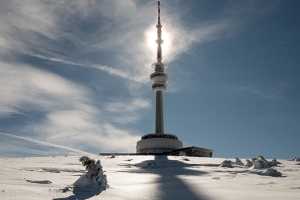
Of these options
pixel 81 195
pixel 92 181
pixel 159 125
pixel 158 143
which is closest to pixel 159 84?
pixel 159 125

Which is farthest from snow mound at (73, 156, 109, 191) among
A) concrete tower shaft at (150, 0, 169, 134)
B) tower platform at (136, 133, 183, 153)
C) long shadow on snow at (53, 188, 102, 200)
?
concrete tower shaft at (150, 0, 169, 134)

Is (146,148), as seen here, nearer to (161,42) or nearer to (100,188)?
(161,42)

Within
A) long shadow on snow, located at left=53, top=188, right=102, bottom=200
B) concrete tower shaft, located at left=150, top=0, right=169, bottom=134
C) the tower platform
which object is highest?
concrete tower shaft, located at left=150, top=0, right=169, bottom=134

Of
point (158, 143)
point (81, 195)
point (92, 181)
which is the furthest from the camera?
point (158, 143)

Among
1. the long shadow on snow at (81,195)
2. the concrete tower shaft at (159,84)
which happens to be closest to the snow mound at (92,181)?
the long shadow on snow at (81,195)

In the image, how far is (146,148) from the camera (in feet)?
199

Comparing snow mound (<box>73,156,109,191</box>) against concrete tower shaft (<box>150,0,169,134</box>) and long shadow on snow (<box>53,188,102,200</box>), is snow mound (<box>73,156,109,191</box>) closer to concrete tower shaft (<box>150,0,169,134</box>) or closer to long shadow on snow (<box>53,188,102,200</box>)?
→ long shadow on snow (<box>53,188,102,200</box>)

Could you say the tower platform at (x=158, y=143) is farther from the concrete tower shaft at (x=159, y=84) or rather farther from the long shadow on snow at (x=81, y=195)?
the long shadow on snow at (x=81, y=195)

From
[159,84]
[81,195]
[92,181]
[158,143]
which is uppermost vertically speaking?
[159,84]

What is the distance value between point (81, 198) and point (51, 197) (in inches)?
21.8

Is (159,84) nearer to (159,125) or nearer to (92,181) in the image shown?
(159,125)

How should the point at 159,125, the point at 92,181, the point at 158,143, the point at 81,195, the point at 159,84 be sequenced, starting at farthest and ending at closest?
the point at 159,84 → the point at 159,125 → the point at 158,143 → the point at 92,181 → the point at 81,195

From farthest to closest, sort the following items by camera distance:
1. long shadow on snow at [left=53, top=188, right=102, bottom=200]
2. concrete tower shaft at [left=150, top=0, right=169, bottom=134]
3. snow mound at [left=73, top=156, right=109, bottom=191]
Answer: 1. concrete tower shaft at [left=150, top=0, right=169, bottom=134]
2. snow mound at [left=73, top=156, right=109, bottom=191]
3. long shadow on snow at [left=53, top=188, right=102, bottom=200]

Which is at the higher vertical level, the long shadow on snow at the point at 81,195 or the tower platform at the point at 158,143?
the tower platform at the point at 158,143
